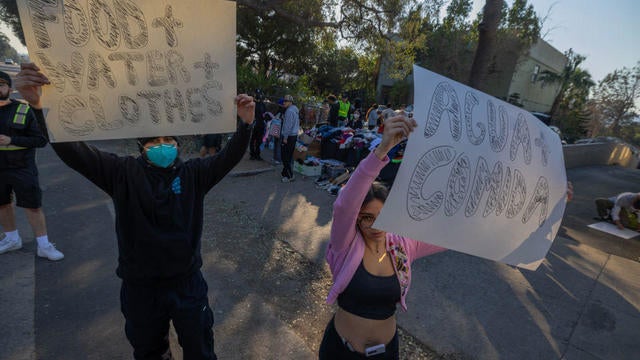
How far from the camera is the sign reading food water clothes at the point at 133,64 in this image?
1466mm

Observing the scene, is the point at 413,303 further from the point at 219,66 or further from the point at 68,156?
the point at 68,156

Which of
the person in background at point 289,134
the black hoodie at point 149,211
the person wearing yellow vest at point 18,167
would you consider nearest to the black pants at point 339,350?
the black hoodie at point 149,211

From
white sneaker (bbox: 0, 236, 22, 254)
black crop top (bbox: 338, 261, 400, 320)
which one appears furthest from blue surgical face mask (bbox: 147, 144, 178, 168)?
white sneaker (bbox: 0, 236, 22, 254)

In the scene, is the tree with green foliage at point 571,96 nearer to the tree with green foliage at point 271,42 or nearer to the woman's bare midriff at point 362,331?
the tree with green foliage at point 271,42

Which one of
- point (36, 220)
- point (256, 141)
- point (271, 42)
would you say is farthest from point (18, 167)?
point (271, 42)

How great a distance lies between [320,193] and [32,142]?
503 cm

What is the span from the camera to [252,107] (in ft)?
6.37

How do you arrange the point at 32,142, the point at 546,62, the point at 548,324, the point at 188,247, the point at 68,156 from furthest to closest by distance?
the point at 546,62, the point at 548,324, the point at 32,142, the point at 188,247, the point at 68,156

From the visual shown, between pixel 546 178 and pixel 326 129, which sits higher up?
pixel 546 178

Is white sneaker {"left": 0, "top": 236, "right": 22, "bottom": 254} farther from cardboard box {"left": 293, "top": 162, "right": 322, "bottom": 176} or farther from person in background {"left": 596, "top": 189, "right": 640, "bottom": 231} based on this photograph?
person in background {"left": 596, "top": 189, "right": 640, "bottom": 231}

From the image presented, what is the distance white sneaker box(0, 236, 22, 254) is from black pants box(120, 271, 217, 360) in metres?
3.10

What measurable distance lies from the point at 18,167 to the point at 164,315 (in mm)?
2910

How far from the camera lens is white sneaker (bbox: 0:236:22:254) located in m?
3.82

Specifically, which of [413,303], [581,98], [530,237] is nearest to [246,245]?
[413,303]
